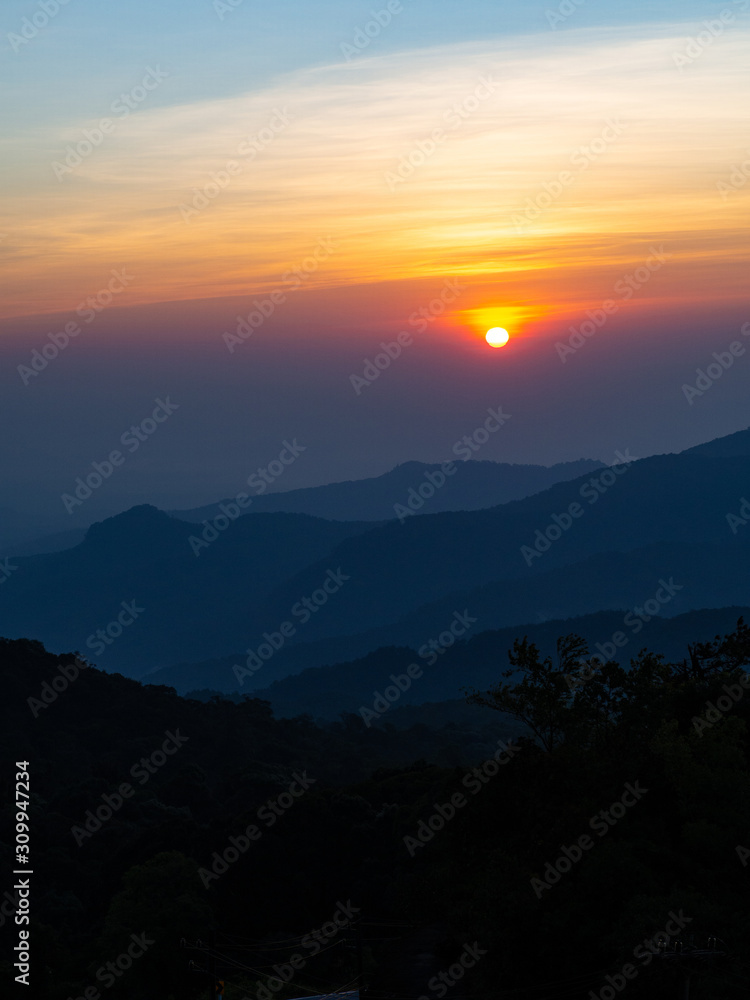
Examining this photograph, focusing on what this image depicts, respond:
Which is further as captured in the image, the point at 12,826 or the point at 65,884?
the point at 12,826

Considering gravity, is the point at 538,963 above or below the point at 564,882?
below

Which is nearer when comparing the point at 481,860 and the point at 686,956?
the point at 686,956

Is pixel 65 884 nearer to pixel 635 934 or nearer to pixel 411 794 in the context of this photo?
pixel 411 794

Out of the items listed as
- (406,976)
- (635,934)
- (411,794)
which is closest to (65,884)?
(411,794)

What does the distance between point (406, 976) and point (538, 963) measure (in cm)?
637

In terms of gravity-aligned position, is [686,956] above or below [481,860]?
below

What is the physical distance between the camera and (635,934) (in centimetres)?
2706

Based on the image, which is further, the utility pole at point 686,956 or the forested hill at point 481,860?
the forested hill at point 481,860

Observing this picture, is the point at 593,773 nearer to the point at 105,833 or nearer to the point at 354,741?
the point at 105,833

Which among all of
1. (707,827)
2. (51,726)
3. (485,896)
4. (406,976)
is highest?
(51,726)

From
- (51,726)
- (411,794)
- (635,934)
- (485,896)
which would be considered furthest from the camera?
(51,726)

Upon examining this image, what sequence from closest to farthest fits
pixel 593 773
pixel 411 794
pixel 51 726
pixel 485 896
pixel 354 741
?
1. pixel 485 896
2. pixel 593 773
3. pixel 411 794
4. pixel 51 726
5. pixel 354 741

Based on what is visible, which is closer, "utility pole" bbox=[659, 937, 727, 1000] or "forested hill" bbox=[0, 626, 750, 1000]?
"utility pole" bbox=[659, 937, 727, 1000]

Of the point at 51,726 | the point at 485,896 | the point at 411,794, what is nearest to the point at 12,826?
the point at 411,794
